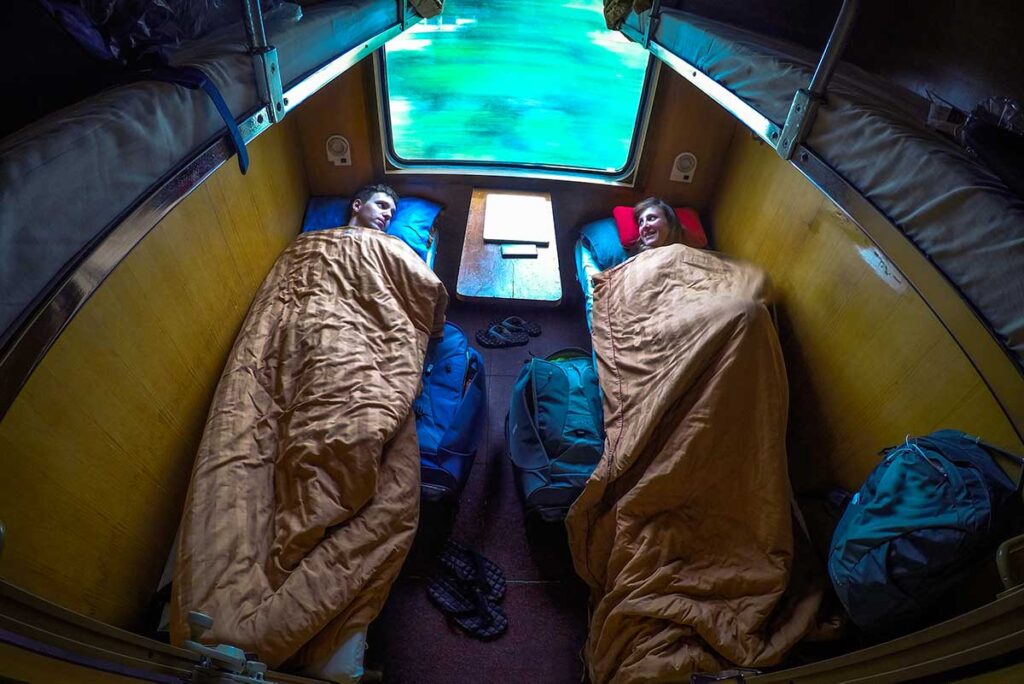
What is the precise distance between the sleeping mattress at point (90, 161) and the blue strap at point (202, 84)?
0.02 meters

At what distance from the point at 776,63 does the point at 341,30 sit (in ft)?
5.04

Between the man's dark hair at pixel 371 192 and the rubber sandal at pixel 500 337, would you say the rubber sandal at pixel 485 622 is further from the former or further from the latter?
the man's dark hair at pixel 371 192

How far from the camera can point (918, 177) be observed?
0.96 meters

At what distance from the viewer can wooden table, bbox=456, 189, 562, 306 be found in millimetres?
2559

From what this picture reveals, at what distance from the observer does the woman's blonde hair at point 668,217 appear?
2877 millimetres

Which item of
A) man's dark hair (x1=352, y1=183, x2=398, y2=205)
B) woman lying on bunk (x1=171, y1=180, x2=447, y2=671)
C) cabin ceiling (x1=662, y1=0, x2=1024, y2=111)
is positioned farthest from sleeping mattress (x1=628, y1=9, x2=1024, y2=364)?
man's dark hair (x1=352, y1=183, x2=398, y2=205)

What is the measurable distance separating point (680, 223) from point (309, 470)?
2622mm

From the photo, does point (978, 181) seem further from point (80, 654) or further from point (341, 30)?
point (341, 30)

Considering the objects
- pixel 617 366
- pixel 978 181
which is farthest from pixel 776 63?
pixel 617 366

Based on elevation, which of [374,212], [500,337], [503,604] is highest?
[374,212]

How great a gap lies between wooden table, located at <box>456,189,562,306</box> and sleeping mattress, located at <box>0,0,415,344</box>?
146 cm

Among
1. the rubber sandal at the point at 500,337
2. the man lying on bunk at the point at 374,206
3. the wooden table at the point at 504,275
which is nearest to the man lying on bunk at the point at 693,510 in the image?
the wooden table at the point at 504,275

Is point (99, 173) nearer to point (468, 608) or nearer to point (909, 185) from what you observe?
point (909, 185)

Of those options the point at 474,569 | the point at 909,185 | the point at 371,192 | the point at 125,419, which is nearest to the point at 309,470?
the point at 125,419
